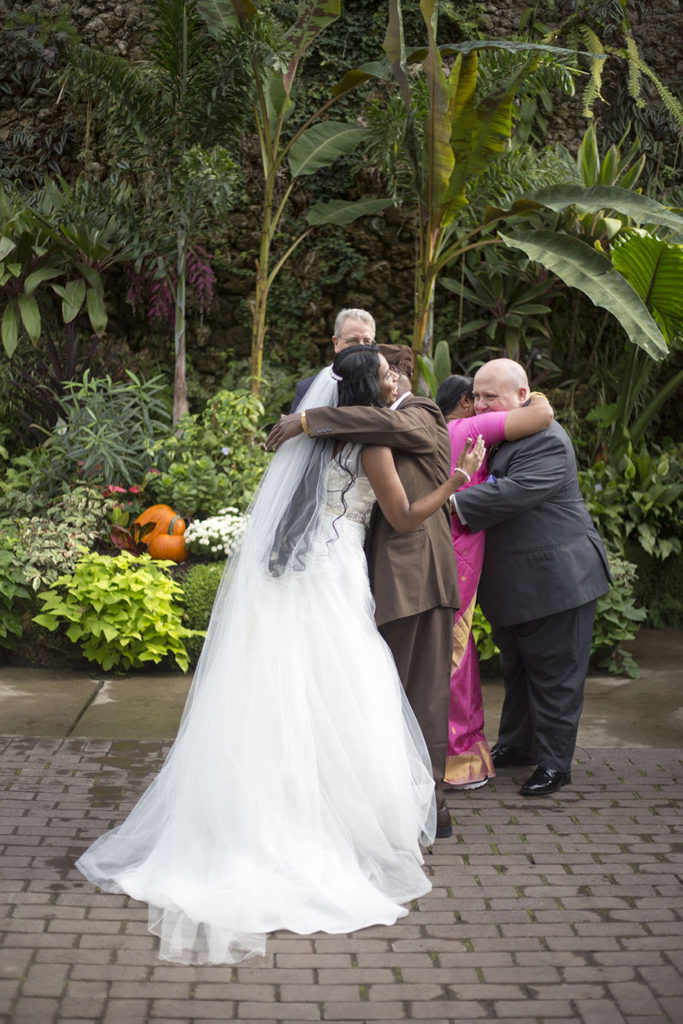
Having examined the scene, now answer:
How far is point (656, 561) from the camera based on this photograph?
744cm

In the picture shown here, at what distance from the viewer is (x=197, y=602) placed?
6.30 metres

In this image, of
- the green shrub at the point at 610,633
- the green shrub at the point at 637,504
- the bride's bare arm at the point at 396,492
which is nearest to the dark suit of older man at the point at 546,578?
the bride's bare arm at the point at 396,492

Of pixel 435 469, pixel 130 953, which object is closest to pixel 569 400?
pixel 435 469

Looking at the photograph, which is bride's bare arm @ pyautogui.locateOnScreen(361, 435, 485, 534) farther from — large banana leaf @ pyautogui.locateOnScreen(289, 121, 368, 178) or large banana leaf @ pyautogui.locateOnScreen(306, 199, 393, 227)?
large banana leaf @ pyautogui.locateOnScreen(306, 199, 393, 227)

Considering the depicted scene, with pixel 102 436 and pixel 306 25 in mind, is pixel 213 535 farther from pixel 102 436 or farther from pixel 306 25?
pixel 306 25

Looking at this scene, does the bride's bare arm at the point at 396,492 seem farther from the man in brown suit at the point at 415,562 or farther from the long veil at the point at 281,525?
the long veil at the point at 281,525

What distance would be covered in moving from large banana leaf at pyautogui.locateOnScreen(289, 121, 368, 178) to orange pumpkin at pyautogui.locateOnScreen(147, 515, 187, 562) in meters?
3.53

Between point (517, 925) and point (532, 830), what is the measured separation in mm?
811

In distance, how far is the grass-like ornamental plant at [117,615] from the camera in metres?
5.97

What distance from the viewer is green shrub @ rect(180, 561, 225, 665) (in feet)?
20.6

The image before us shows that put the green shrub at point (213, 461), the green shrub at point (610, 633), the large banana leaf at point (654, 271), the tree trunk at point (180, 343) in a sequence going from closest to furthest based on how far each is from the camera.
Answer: the green shrub at point (610, 633) < the large banana leaf at point (654, 271) < the green shrub at point (213, 461) < the tree trunk at point (180, 343)

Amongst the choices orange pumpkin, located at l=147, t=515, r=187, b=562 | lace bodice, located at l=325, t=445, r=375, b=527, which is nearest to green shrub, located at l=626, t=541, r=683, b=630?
orange pumpkin, located at l=147, t=515, r=187, b=562

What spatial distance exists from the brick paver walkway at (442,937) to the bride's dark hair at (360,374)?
178 cm

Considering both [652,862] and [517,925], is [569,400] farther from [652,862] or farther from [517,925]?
[517,925]
